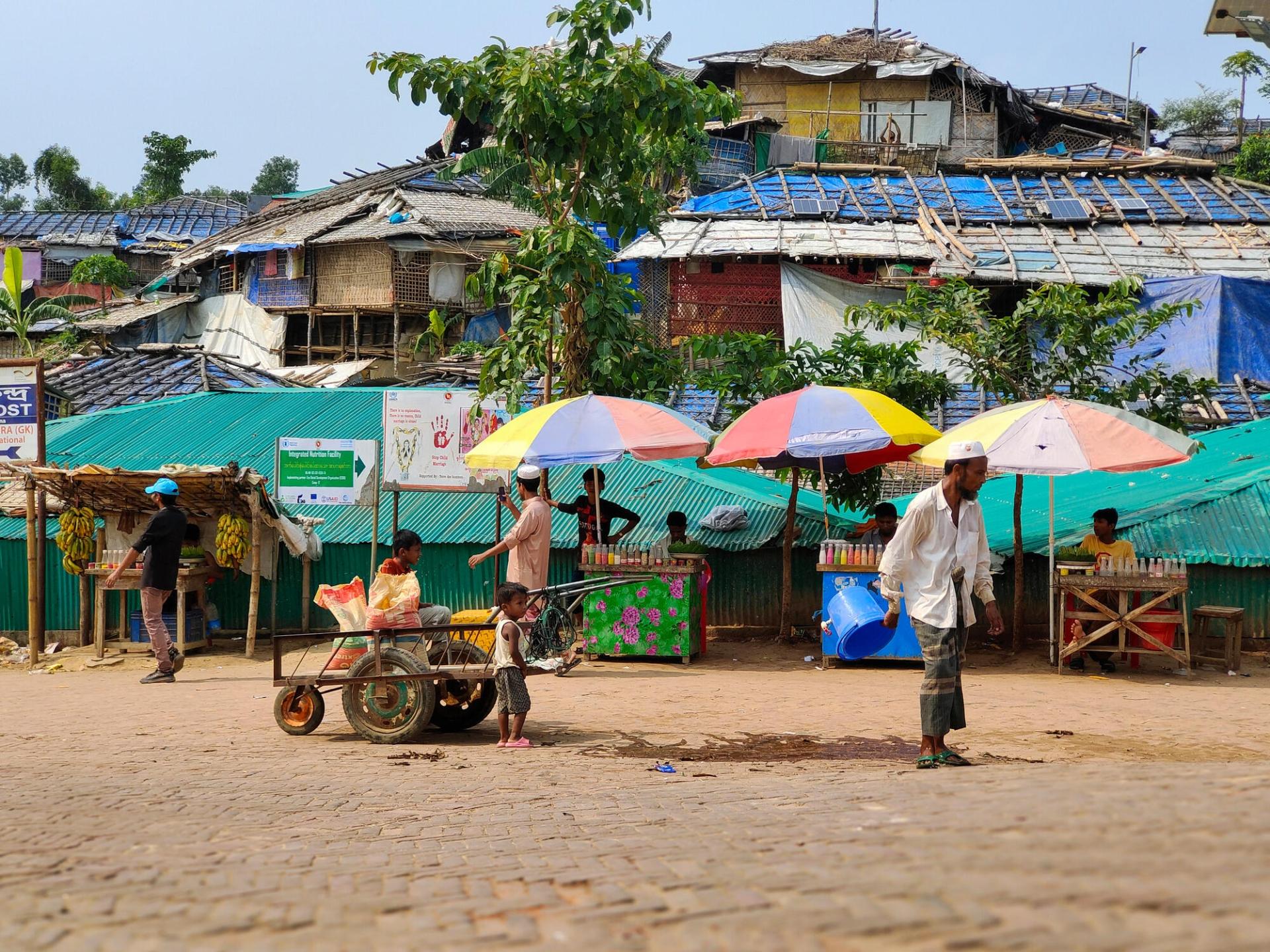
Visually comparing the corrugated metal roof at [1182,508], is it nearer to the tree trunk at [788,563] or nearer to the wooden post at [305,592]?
the tree trunk at [788,563]

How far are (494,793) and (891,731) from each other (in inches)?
122

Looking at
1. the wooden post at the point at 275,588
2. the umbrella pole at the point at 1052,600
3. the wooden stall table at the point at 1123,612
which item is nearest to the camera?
the wooden stall table at the point at 1123,612

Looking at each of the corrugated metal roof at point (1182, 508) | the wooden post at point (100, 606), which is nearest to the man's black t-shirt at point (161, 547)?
the wooden post at point (100, 606)

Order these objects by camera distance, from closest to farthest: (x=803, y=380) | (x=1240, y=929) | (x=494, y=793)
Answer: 1. (x=1240, y=929)
2. (x=494, y=793)
3. (x=803, y=380)

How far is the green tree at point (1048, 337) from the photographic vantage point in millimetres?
12492

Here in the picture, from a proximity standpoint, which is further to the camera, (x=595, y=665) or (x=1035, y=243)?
(x=1035, y=243)

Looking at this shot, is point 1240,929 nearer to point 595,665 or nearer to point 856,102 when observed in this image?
point 595,665

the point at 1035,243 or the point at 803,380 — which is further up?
the point at 1035,243

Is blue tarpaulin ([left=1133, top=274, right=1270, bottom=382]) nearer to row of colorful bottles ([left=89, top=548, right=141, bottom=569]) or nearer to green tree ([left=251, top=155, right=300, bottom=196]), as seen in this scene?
row of colorful bottles ([left=89, top=548, right=141, bottom=569])

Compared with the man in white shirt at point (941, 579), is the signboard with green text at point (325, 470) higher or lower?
higher

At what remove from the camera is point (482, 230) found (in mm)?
34250

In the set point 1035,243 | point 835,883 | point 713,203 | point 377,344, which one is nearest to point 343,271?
point 377,344

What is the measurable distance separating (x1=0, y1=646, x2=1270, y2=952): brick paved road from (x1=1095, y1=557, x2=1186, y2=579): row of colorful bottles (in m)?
2.06

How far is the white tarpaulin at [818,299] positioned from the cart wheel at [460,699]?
1612cm
